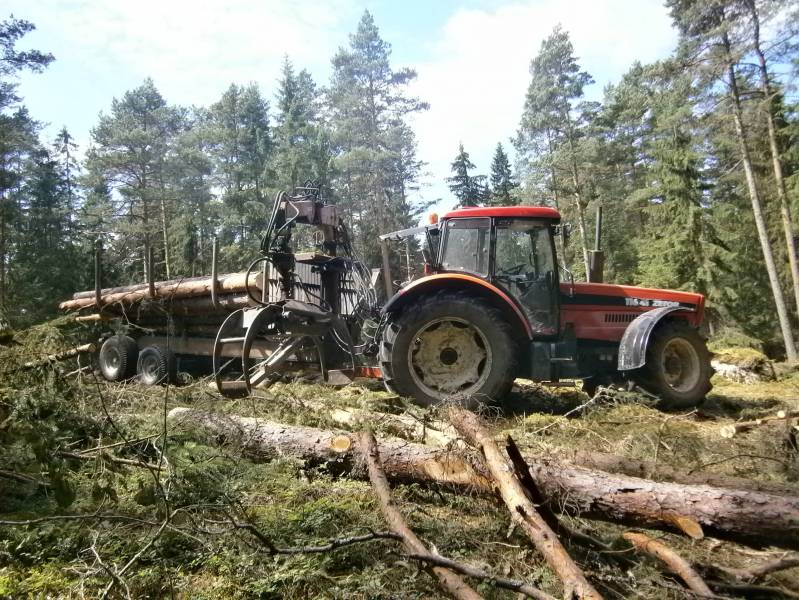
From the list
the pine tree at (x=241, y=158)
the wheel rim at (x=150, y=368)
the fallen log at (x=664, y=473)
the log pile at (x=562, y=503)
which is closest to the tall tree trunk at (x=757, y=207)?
the fallen log at (x=664, y=473)

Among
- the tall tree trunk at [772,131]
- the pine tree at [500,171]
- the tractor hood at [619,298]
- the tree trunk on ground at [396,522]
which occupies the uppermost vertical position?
the pine tree at [500,171]

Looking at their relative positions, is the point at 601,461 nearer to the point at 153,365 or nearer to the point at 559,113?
the point at 153,365

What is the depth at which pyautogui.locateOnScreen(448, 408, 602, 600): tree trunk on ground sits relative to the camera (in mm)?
1896

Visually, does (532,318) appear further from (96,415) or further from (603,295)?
(96,415)

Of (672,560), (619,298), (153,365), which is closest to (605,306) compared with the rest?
(619,298)

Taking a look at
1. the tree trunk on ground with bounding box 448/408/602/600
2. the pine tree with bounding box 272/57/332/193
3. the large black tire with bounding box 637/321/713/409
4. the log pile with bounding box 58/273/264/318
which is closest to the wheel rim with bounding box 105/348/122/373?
the log pile with bounding box 58/273/264/318

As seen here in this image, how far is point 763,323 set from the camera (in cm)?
1920

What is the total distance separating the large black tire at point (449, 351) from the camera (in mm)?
5762

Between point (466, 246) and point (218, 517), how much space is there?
14.0 feet

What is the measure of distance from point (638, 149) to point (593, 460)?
28569 millimetres

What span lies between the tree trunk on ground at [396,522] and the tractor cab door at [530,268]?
3216 mm

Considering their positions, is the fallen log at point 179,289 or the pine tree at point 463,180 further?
the pine tree at point 463,180

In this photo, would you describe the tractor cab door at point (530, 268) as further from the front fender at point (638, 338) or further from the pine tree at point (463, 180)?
the pine tree at point (463, 180)

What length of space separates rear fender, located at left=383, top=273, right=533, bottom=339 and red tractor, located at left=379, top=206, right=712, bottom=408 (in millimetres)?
12
